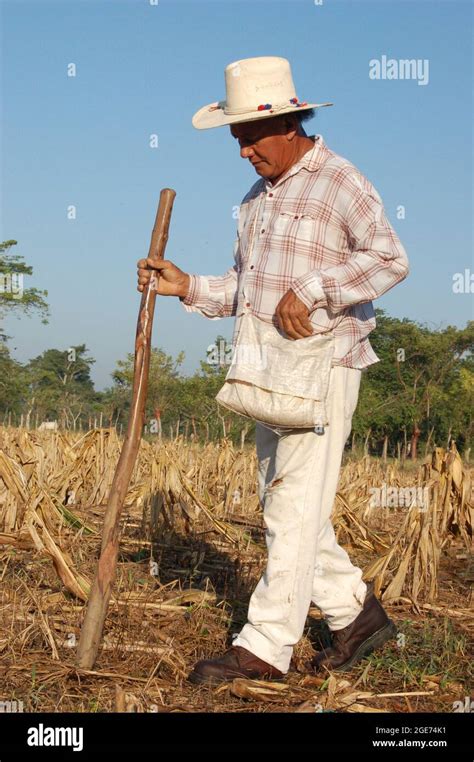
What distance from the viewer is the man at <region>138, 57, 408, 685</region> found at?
146 inches

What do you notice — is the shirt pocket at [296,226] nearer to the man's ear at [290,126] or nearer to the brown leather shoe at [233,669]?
the man's ear at [290,126]

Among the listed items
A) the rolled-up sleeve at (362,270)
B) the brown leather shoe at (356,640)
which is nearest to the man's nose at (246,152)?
the rolled-up sleeve at (362,270)

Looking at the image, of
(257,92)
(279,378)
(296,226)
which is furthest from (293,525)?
(257,92)

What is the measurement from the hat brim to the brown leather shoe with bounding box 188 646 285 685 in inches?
78.5

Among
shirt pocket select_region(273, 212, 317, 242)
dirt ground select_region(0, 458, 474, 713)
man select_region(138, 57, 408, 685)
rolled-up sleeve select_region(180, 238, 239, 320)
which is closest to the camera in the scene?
dirt ground select_region(0, 458, 474, 713)

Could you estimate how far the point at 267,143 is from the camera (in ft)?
12.7

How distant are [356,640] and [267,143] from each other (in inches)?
79.7

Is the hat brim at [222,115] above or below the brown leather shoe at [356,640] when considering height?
above

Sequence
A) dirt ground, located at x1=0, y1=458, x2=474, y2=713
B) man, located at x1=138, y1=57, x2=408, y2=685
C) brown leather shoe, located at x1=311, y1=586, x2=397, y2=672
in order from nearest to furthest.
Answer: dirt ground, located at x1=0, y1=458, x2=474, y2=713
man, located at x1=138, y1=57, x2=408, y2=685
brown leather shoe, located at x1=311, y1=586, x2=397, y2=672

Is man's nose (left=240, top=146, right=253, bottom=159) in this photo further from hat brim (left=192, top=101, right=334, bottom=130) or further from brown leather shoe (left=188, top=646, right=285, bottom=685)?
brown leather shoe (left=188, top=646, right=285, bottom=685)

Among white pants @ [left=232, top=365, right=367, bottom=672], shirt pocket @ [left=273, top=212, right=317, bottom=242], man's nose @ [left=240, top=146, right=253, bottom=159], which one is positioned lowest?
white pants @ [left=232, top=365, right=367, bottom=672]

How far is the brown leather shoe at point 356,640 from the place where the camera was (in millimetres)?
4051

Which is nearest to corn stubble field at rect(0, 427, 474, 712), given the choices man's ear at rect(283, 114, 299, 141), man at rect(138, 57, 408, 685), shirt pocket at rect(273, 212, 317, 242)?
man at rect(138, 57, 408, 685)

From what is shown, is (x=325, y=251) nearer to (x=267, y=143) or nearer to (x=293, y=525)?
(x=267, y=143)
